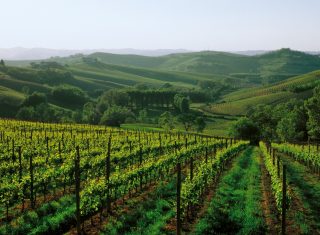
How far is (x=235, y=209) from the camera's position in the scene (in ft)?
70.8

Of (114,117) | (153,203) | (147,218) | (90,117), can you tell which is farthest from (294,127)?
(147,218)

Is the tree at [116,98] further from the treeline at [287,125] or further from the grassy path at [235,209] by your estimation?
the grassy path at [235,209]

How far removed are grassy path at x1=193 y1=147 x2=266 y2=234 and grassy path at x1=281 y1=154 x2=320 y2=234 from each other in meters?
1.92

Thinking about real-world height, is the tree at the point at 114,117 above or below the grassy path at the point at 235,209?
below

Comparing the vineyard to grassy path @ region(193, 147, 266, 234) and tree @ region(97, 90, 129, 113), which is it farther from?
tree @ region(97, 90, 129, 113)

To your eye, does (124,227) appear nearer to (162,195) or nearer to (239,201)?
(162,195)

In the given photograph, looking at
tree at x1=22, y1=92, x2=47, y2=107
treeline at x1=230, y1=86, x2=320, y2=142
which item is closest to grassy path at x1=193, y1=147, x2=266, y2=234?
treeline at x1=230, y1=86, x2=320, y2=142

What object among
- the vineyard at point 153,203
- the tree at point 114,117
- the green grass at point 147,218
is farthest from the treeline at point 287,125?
the green grass at point 147,218

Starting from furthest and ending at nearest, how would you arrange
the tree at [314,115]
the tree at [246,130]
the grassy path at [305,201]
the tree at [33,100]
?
the tree at [33,100] → the tree at [246,130] → the tree at [314,115] → the grassy path at [305,201]

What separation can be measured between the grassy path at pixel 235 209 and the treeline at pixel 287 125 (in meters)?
61.8

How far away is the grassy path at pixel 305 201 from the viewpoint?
19417 millimetres

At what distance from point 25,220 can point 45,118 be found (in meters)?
118

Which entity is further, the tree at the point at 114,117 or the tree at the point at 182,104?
the tree at the point at 182,104

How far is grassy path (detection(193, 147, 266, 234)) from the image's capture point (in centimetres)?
1861
